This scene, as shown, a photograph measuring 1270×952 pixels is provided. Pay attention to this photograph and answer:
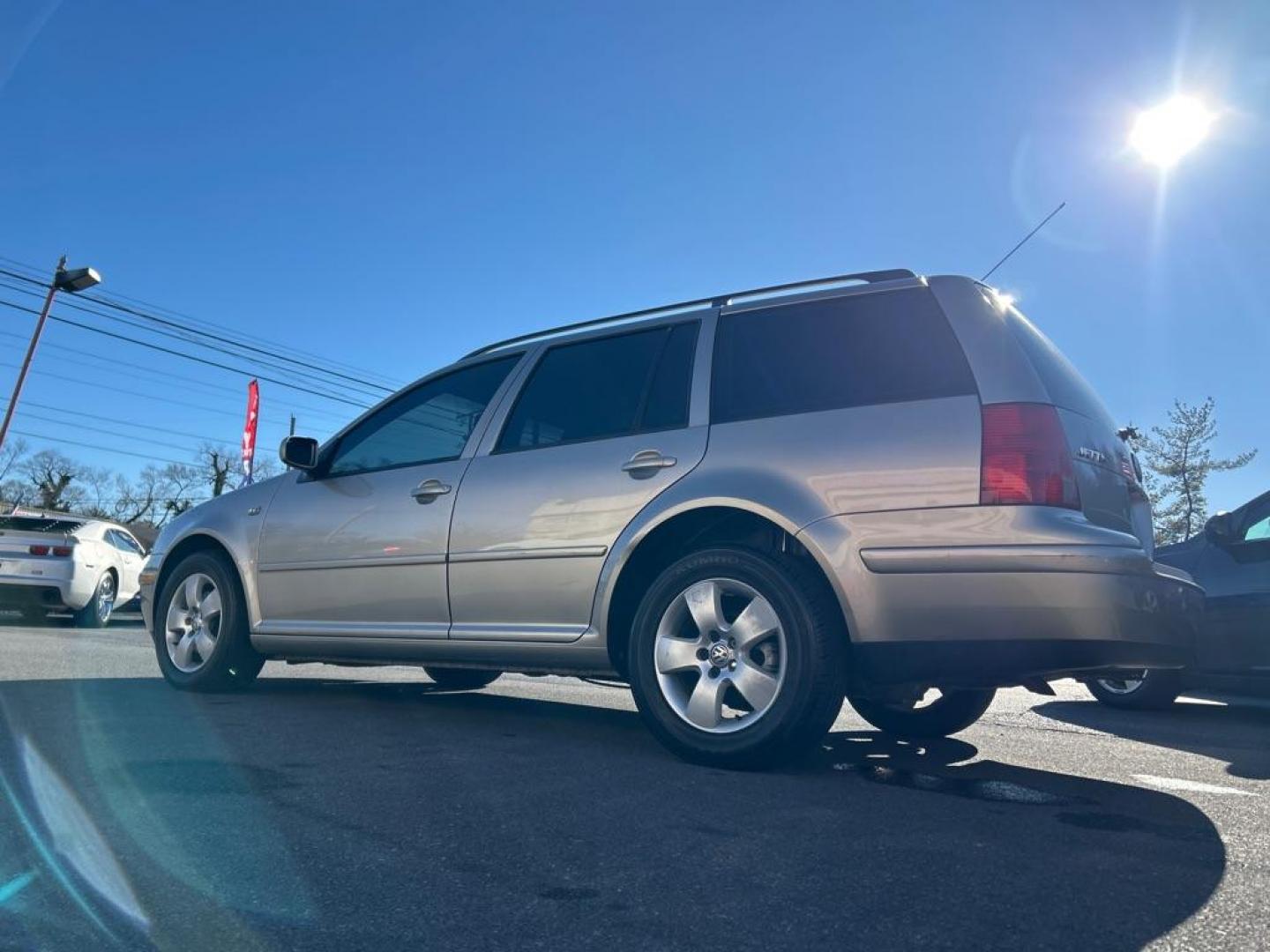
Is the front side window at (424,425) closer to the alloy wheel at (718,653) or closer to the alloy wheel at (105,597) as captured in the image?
the alloy wheel at (718,653)

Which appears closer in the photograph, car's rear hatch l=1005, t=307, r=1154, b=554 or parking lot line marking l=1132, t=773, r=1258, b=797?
car's rear hatch l=1005, t=307, r=1154, b=554

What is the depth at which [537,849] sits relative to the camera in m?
2.30

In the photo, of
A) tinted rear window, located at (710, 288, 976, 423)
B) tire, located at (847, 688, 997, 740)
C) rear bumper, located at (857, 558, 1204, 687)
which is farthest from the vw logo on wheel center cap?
tire, located at (847, 688, 997, 740)

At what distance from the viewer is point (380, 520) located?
450 cm

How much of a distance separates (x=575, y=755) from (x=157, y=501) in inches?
2808

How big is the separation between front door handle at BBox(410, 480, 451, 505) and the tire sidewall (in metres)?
1.40

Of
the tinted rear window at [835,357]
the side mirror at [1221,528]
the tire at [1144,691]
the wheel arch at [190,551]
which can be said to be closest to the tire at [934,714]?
the tinted rear window at [835,357]

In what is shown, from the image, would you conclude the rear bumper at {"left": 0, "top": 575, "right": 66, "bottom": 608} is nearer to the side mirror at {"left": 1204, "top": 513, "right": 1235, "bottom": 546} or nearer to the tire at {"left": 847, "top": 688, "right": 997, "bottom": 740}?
the tire at {"left": 847, "top": 688, "right": 997, "bottom": 740}

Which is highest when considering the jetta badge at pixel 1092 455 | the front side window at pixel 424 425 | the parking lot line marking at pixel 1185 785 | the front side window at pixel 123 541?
the front side window at pixel 424 425

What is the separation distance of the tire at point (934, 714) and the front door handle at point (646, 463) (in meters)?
1.51

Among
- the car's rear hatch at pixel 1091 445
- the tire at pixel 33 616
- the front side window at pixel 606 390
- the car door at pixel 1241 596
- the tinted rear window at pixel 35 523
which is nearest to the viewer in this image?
the car's rear hatch at pixel 1091 445

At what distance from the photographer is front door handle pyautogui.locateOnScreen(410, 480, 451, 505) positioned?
169 inches

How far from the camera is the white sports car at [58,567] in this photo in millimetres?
10945

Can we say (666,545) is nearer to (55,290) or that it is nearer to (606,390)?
(606,390)
